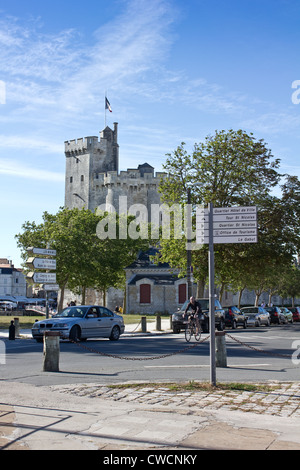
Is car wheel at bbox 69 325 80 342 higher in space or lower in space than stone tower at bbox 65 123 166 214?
lower

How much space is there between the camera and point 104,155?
9456 cm

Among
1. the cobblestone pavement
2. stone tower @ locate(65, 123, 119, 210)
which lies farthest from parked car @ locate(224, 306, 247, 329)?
stone tower @ locate(65, 123, 119, 210)

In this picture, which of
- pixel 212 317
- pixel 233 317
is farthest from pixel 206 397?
pixel 233 317

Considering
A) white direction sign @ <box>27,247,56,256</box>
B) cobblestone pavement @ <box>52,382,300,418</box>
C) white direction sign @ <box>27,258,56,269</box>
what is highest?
white direction sign @ <box>27,247,56,256</box>

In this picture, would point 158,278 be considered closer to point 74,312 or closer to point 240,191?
point 240,191

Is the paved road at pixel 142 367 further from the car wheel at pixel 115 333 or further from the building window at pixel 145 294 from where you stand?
the building window at pixel 145 294

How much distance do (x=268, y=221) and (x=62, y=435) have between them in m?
31.4

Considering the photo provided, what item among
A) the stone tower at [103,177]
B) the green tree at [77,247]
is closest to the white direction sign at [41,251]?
the green tree at [77,247]

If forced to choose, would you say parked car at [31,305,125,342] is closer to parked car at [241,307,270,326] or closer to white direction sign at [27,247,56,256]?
white direction sign at [27,247,56,256]

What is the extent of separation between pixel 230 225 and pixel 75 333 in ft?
37.3

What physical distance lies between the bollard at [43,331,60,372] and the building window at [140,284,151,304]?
45.2 meters

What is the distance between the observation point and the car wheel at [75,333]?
63.0ft

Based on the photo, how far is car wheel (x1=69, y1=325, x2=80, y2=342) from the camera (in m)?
19.2
